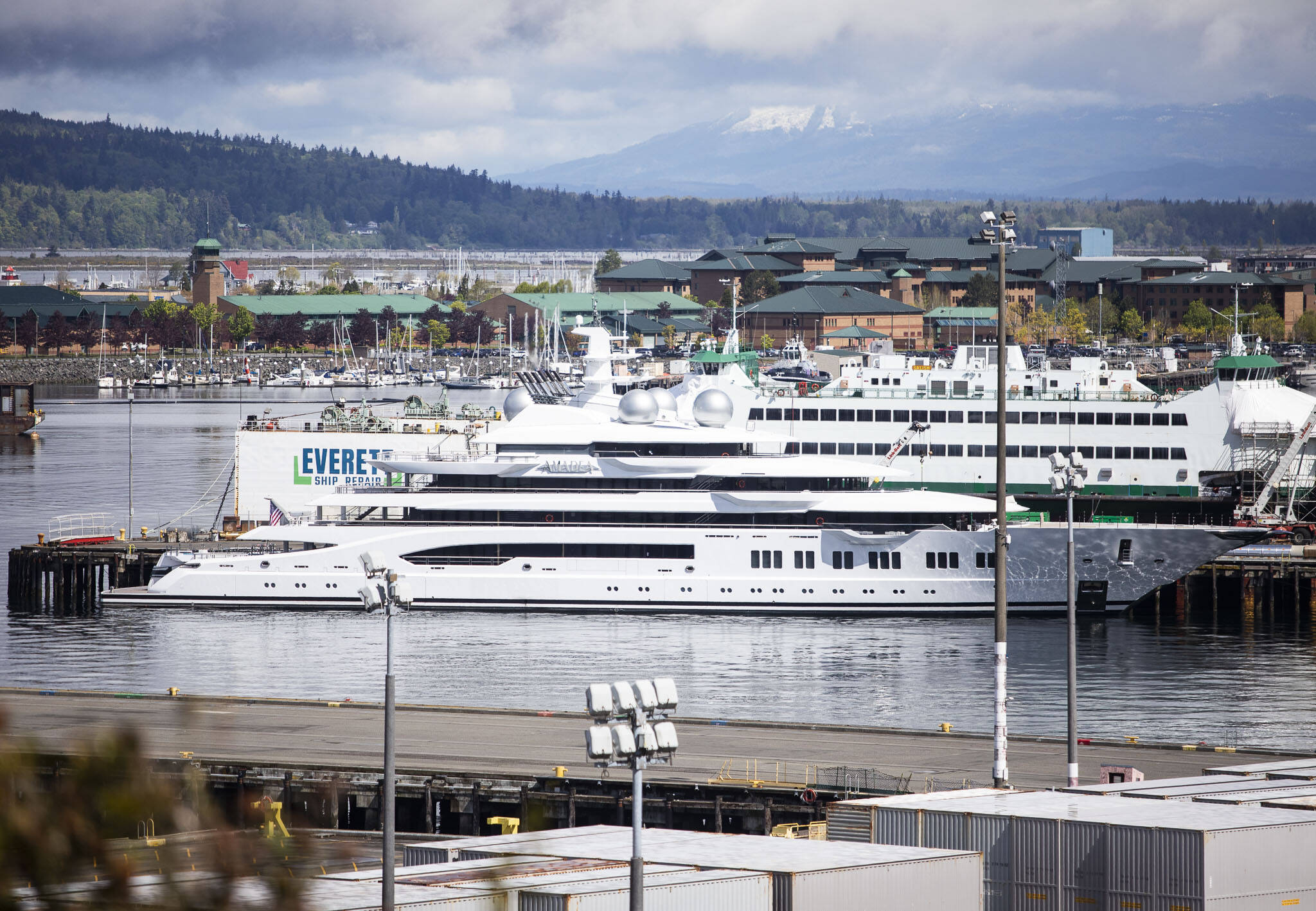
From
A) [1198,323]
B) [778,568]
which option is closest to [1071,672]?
[778,568]

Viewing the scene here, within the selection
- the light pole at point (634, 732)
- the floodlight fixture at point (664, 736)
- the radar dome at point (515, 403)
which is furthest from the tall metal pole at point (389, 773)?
the radar dome at point (515, 403)

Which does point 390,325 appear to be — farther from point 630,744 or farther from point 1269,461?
point 630,744

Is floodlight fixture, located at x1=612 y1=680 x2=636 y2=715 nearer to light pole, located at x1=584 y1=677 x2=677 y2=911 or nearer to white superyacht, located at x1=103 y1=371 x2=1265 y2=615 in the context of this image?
light pole, located at x1=584 y1=677 x2=677 y2=911

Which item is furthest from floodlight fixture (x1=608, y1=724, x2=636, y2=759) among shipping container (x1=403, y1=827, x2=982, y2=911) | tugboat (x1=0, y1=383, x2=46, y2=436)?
tugboat (x1=0, y1=383, x2=46, y2=436)

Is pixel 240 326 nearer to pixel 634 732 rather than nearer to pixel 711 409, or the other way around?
pixel 711 409

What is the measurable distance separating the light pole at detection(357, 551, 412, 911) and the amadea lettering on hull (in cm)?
3609

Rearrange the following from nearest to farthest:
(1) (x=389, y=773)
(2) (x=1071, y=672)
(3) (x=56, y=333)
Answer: (1) (x=389, y=773)
(2) (x=1071, y=672)
(3) (x=56, y=333)

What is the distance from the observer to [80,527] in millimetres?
60312

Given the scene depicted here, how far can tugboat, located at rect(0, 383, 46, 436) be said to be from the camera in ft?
351

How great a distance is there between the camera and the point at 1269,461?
61438mm

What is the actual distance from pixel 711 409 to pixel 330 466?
14.2 meters

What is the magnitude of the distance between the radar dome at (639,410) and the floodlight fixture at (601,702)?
1416 inches

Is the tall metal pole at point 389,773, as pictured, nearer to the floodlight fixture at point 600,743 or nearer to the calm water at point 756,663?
the floodlight fixture at point 600,743

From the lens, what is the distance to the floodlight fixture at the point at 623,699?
13211 millimetres
